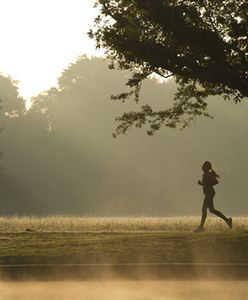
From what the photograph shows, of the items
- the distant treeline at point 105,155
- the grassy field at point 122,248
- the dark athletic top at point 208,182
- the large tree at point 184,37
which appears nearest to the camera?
the grassy field at point 122,248

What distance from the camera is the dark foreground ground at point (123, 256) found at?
11453 mm

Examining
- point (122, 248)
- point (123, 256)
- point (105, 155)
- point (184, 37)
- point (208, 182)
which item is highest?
point (105, 155)

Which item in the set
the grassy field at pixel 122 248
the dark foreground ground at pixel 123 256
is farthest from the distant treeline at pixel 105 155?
the dark foreground ground at pixel 123 256

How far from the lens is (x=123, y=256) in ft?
43.2

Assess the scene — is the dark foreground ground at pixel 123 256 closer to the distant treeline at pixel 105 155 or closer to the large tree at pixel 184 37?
the large tree at pixel 184 37

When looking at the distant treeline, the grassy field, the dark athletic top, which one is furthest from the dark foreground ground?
the distant treeline

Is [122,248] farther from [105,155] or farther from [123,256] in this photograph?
[105,155]

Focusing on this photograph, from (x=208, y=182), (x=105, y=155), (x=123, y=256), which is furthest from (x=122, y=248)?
(x=105, y=155)

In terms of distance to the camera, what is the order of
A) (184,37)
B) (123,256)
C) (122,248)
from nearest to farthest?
(123,256) < (122,248) < (184,37)

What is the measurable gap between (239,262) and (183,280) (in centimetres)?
189

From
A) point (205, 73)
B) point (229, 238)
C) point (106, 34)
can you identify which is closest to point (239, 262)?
point (229, 238)

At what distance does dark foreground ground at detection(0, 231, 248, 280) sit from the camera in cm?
1145

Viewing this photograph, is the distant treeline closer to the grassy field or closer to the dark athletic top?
the dark athletic top

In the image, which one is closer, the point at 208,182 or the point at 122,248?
the point at 122,248
